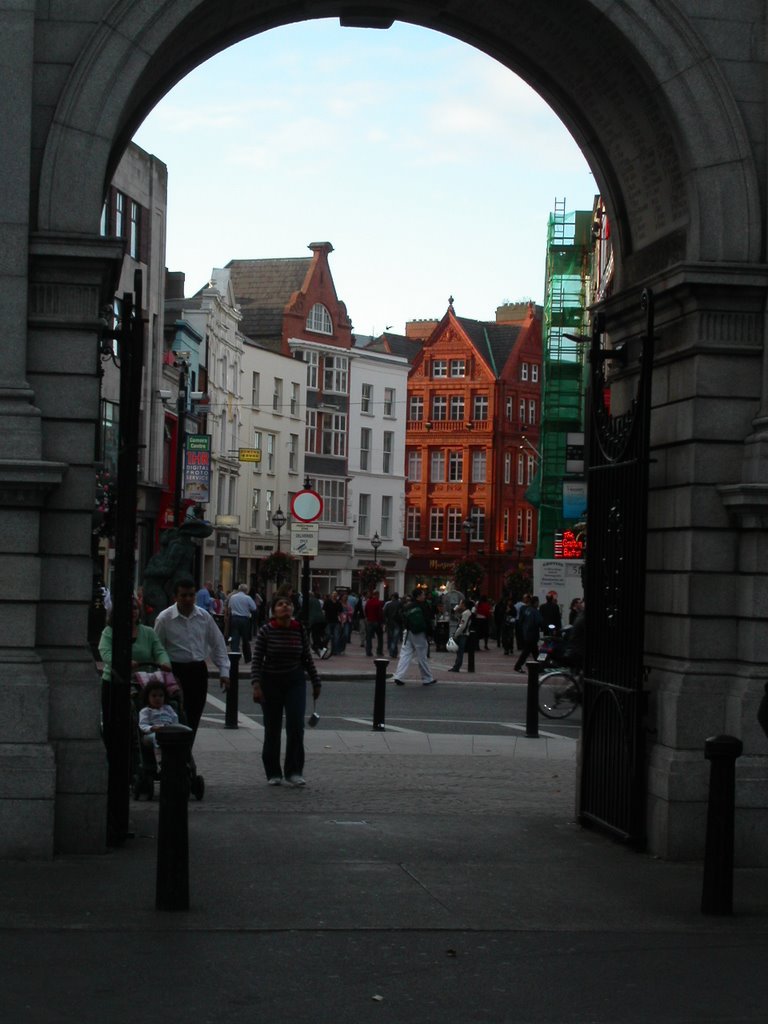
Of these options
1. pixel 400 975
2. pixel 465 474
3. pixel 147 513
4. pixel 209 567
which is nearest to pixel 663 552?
pixel 400 975

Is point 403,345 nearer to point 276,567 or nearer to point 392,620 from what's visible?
point 276,567

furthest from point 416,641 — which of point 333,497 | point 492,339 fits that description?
point 492,339

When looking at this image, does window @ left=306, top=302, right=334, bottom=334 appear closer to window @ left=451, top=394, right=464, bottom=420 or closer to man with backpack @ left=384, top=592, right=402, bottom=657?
window @ left=451, top=394, right=464, bottom=420

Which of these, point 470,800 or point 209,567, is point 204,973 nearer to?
point 470,800

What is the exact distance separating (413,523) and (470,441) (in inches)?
249

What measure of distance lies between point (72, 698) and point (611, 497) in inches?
150

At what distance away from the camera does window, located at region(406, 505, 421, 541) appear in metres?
108

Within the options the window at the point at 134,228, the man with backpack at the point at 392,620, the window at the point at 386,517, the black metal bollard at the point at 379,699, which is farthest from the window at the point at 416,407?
the black metal bollard at the point at 379,699

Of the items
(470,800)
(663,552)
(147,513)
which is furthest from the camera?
(147,513)

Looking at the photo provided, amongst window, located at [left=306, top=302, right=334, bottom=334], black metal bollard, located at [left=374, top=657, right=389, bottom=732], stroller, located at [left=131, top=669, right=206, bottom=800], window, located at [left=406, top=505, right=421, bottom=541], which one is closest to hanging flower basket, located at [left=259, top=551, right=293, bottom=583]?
window, located at [left=306, top=302, right=334, bottom=334]

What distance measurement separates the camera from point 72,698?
10.1 metres

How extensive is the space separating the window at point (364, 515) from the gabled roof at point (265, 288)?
12.5 metres

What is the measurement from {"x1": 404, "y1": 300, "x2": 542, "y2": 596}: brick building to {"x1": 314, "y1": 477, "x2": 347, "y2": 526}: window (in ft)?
51.4

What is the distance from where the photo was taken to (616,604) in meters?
11.2
